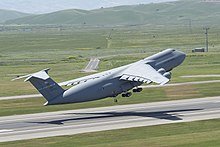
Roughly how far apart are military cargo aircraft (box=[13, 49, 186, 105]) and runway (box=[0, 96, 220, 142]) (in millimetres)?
2748

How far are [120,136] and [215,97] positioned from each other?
30.3 metres

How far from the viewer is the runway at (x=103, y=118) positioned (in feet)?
208

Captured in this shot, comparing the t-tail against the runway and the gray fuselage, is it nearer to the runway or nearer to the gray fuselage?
the gray fuselage

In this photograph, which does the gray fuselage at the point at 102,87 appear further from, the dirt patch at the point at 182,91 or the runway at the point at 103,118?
the dirt patch at the point at 182,91

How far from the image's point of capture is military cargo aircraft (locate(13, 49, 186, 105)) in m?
68.5

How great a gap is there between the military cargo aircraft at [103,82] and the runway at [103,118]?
2748mm

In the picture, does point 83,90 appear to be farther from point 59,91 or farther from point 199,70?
point 199,70

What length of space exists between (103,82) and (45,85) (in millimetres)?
9583

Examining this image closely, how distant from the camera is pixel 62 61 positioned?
171 m

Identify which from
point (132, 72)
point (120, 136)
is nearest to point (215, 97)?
point (132, 72)

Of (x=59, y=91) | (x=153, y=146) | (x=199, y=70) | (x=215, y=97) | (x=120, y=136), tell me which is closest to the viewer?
(x=153, y=146)

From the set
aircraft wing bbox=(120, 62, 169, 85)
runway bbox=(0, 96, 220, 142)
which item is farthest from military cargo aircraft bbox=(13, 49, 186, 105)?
runway bbox=(0, 96, 220, 142)

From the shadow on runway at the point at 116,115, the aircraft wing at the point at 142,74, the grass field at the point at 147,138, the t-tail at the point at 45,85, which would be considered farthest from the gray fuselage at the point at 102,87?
the grass field at the point at 147,138

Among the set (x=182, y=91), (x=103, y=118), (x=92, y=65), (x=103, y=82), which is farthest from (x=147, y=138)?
(x=92, y=65)
